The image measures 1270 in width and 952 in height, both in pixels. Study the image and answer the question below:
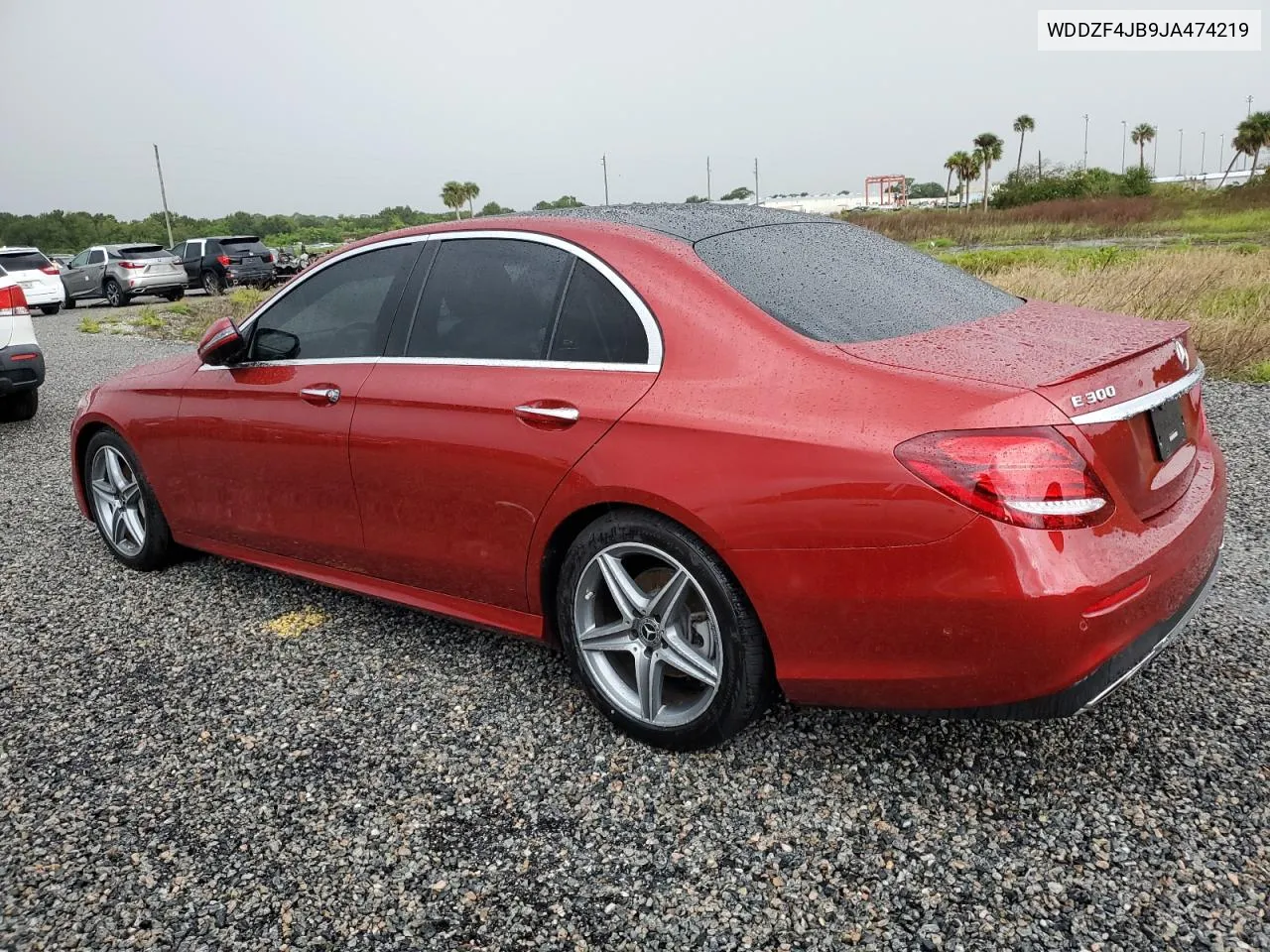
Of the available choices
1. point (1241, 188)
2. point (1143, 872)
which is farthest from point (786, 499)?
point (1241, 188)

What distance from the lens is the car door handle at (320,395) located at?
3.58 meters

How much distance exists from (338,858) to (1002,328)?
231cm

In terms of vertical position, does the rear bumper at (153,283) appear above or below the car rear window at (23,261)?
below

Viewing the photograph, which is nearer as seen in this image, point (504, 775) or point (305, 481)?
point (504, 775)

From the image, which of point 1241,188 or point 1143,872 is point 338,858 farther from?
point 1241,188

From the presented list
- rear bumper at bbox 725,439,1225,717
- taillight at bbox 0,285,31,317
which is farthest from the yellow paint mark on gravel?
taillight at bbox 0,285,31,317

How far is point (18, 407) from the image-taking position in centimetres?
944

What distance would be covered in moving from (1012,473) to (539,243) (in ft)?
5.53

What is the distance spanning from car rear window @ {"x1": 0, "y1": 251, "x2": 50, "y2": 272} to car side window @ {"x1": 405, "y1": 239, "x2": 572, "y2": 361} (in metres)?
20.9

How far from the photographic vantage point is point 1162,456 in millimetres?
2535

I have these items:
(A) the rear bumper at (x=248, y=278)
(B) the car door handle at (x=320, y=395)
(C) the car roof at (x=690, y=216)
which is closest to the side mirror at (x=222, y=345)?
(B) the car door handle at (x=320, y=395)

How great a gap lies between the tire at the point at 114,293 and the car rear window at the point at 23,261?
12.1ft

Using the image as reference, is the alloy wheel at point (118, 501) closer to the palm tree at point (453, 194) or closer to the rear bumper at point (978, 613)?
the rear bumper at point (978, 613)

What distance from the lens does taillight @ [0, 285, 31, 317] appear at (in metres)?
8.39
